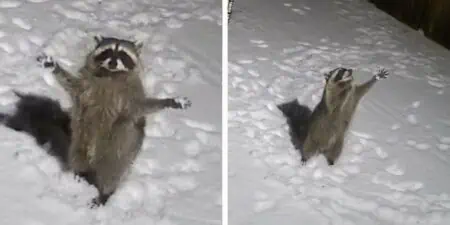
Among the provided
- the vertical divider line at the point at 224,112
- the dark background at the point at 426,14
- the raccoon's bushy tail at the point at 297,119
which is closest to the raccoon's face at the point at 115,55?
the vertical divider line at the point at 224,112

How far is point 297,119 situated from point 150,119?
282 mm

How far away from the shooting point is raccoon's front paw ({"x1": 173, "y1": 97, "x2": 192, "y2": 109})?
1.03 meters

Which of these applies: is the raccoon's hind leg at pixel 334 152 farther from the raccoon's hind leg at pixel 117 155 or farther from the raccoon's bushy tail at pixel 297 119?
the raccoon's hind leg at pixel 117 155

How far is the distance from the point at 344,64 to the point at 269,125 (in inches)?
8.1

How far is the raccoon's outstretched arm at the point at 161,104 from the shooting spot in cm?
99

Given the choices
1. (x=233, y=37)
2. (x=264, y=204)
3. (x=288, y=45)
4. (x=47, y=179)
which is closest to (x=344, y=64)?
(x=288, y=45)

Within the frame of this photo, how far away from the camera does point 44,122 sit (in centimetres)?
95

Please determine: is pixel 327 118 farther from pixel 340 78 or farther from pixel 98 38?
pixel 98 38

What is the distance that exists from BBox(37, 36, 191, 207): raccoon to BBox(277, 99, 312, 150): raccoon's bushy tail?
0.95 feet

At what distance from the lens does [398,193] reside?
110 cm

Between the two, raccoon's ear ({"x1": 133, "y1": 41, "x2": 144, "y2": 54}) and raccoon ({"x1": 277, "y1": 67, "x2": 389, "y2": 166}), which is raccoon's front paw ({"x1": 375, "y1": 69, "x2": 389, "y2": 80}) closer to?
raccoon ({"x1": 277, "y1": 67, "x2": 389, "y2": 166})

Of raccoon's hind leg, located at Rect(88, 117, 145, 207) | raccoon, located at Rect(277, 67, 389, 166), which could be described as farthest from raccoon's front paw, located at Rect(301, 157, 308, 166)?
raccoon's hind leg, located at Rect(88, 117, 145, 207)

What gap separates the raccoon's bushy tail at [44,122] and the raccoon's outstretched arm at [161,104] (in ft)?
0.39

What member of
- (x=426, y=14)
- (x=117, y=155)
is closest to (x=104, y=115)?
(x=117, y=155)
